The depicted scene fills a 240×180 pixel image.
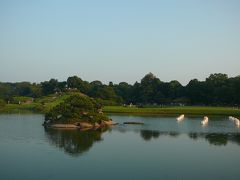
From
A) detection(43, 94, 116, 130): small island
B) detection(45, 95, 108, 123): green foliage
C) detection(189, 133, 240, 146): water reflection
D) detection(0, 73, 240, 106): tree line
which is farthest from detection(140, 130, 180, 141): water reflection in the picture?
detection(0, 73, 240, 106): tree line

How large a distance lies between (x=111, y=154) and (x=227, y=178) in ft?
32.2

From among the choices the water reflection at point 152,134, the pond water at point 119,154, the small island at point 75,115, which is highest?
the small island at point 75,115

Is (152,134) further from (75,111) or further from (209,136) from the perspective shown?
(75,111)

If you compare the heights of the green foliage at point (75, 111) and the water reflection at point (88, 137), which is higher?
the green foliage at point (75, 111)

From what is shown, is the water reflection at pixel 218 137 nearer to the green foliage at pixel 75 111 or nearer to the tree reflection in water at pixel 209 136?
the tree reflection in water at pixel 209 136

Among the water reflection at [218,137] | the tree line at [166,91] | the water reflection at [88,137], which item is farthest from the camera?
the tree line at [166,91]

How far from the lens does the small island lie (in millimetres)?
51125

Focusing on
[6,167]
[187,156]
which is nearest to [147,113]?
[187,156]

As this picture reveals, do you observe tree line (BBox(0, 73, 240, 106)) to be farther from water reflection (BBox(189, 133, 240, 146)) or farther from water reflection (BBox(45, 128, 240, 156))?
water reflection (BBox(189, 133, 240, 146))

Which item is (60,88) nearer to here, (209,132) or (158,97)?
(158,97)

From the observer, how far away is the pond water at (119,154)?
80.8ft

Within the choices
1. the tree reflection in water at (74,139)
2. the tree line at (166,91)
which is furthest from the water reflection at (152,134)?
the tree line at (166,91)

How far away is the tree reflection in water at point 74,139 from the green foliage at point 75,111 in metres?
3.75

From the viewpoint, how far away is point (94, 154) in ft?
102
